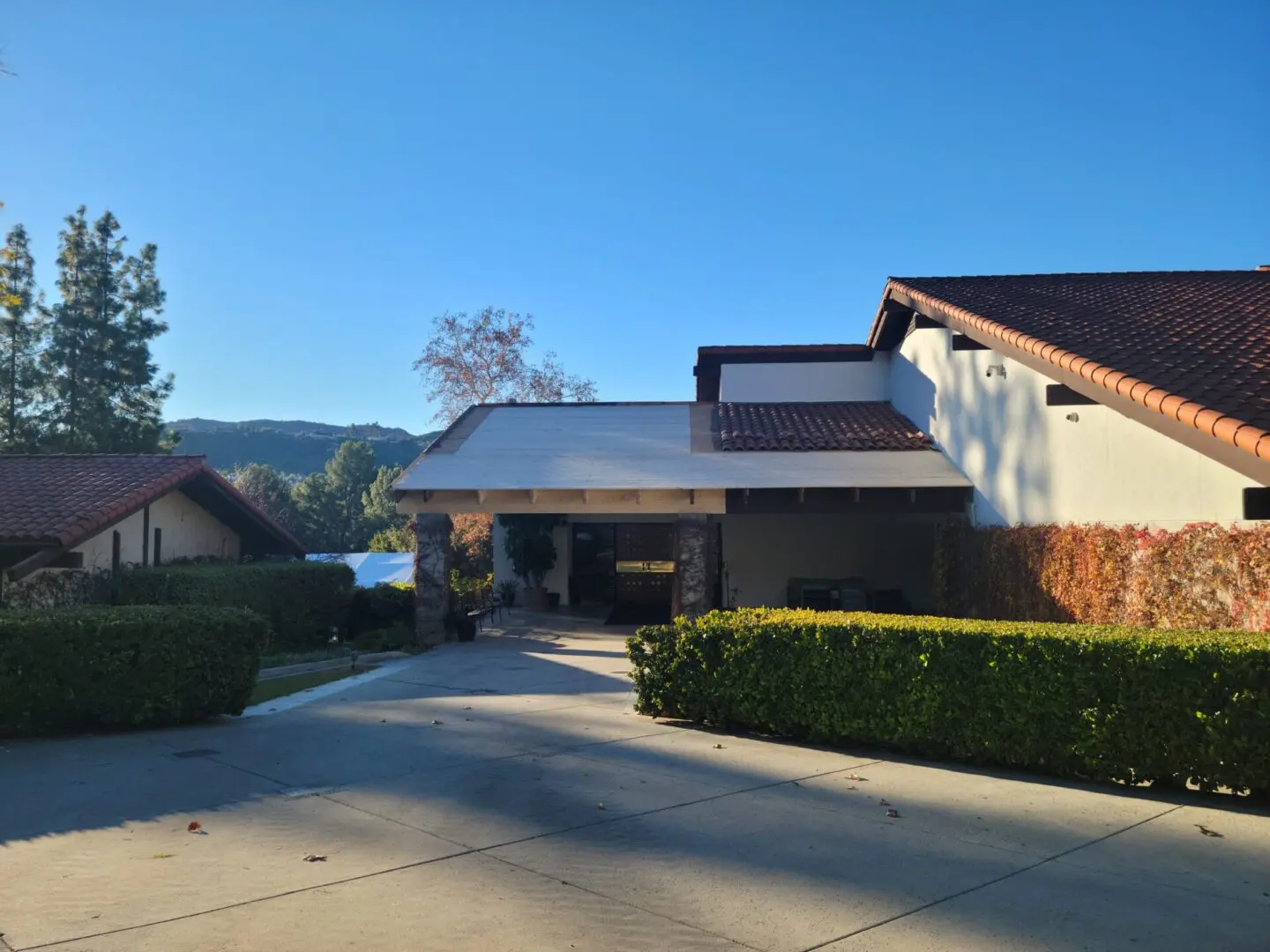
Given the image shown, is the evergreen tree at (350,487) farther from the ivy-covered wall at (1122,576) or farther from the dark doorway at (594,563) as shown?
the ivy-covered wall at (1122,576)

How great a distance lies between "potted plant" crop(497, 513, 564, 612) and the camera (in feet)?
76.7

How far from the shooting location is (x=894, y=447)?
17469mm

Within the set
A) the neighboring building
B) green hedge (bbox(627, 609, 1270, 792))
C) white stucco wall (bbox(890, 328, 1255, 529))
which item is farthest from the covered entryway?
the neighboring building

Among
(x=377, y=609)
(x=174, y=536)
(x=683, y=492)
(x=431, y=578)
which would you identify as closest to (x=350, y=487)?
(x=377, y=609)

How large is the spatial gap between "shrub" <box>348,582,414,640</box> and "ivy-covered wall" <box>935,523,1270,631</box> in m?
11.5

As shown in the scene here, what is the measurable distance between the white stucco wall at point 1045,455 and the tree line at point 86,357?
29.1m

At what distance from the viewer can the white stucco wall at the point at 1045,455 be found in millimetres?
9266

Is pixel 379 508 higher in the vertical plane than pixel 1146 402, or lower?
higher

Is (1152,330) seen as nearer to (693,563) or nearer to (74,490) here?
(693,563)

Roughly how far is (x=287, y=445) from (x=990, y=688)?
112122mm

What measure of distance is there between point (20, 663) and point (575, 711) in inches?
210

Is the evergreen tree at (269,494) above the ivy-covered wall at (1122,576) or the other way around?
above

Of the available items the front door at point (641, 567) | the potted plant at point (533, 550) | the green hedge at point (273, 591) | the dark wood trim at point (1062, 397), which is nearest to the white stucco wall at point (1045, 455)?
the dark wood trim at point (1062, 397)

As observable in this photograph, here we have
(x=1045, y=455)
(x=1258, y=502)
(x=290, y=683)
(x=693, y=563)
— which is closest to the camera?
(x=1258, y=502)
